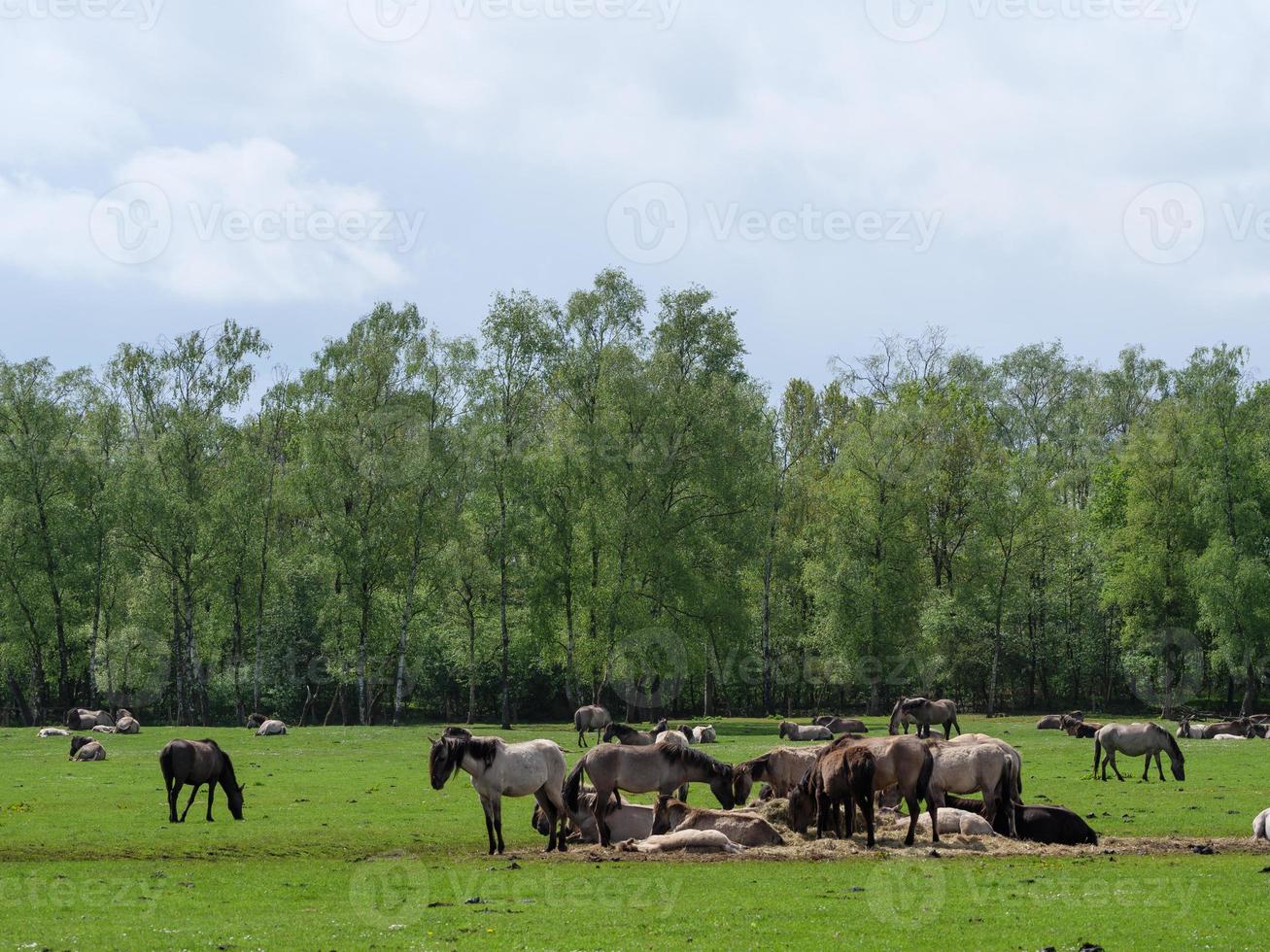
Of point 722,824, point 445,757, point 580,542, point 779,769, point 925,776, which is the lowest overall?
point 722,824

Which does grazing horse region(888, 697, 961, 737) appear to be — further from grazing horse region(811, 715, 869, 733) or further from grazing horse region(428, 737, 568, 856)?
grazing horse region(428, 737, 568, 856)

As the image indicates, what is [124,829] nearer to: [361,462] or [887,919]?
[887,919]

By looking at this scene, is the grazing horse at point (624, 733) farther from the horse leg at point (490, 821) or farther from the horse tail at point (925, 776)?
the horse tail at point (925, 776)

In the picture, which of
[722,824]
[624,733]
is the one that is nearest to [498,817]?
[722,824]

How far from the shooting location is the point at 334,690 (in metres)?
73.4

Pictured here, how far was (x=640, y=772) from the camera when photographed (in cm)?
2345

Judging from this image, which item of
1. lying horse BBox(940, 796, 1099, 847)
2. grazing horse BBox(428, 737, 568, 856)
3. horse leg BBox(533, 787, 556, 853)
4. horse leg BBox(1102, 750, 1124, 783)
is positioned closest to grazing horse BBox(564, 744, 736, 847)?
horse leg BBox(533, 787, 556, 853)

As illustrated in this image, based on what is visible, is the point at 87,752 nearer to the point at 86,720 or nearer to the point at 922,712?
the point at 86,720

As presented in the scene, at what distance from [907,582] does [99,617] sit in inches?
1864

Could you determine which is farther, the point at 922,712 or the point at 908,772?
the point at 922,712

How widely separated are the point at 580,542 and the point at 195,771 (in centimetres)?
3800

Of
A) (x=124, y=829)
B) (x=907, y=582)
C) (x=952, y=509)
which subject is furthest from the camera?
(x=952, y=509)

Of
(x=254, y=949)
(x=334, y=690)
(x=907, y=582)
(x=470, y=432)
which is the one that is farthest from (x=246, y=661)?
(x=254, y=949)

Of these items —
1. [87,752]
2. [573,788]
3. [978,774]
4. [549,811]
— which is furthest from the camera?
[87,752]
